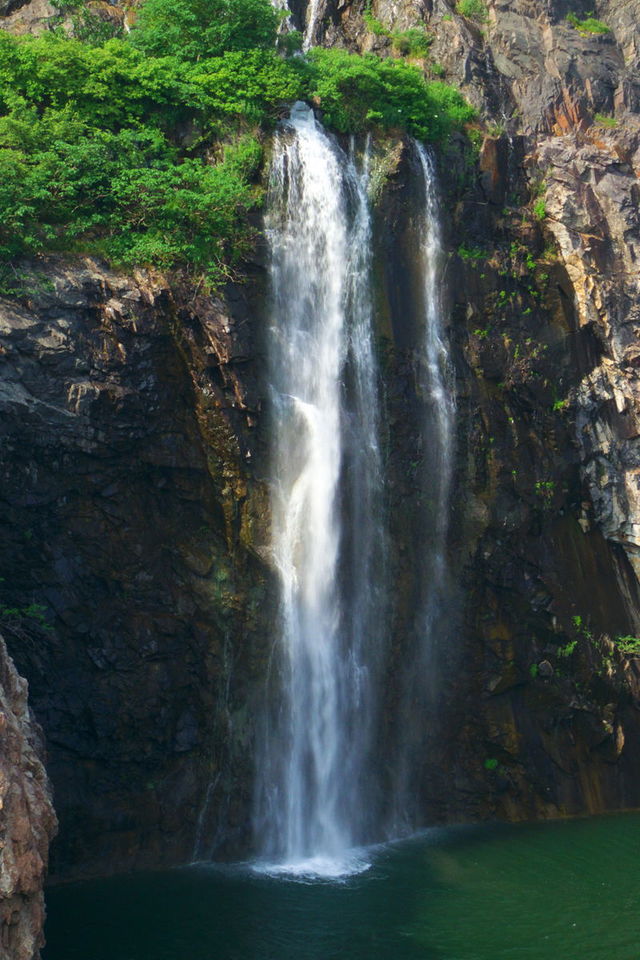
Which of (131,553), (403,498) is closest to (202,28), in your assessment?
(403,498)

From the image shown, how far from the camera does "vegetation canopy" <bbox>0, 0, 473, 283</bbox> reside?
16.1 meters

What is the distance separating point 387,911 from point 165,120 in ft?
44.0

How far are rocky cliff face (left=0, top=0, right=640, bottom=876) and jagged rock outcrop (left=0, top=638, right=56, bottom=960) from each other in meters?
4.21

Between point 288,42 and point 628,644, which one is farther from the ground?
point 288,42

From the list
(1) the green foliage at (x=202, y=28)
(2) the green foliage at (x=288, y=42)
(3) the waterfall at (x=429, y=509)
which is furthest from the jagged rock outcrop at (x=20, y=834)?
(2) the green foliage at (x=288, y=42)

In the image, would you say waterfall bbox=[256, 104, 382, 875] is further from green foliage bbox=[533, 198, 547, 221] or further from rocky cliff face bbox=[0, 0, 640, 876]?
green foliage bbox=[533, 198, 547, 221]

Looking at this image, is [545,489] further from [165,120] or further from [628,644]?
[165,120]

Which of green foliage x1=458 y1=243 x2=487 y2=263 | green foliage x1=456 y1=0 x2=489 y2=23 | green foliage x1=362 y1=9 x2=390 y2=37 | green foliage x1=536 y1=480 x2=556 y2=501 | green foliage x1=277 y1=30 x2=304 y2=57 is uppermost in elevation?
green foliage x1=456 y1=0 x2=489 y2=23

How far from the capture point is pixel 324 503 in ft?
54.9

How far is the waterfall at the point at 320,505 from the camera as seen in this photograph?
15898 mm

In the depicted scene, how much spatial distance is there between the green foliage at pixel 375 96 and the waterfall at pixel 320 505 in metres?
0.88

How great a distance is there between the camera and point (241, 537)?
52.3ft

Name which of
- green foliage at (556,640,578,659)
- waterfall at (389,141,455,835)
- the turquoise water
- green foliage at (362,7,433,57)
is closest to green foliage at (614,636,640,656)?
green foliage at (556,640,578,659)

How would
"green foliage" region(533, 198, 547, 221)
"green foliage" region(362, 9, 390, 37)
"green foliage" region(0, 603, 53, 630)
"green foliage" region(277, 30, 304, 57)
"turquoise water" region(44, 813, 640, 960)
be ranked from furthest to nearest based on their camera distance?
1. "green foliage" region(362, 9, 390, 37)
2. "green foliage" region(277, 30, 304, 57)
3. "green foliage" region(533, 198, 547, 221)
4. "green foliage" region(0, 603, 53, 630)
5. "turquoise water" region(44, 813, 640, 960)
